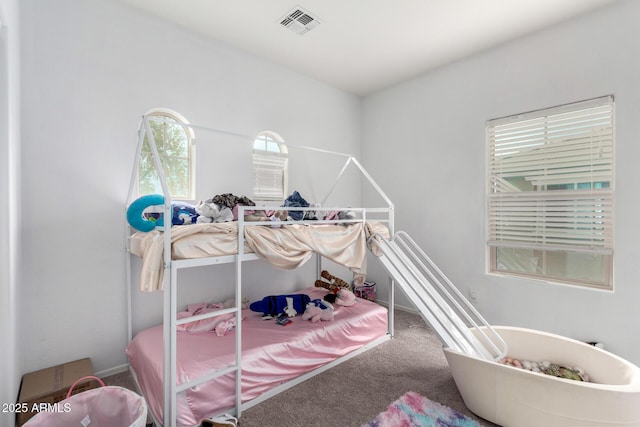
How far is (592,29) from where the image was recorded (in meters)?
2.49

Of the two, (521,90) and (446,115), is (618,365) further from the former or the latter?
(446,115)

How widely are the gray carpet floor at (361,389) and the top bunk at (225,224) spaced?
82cm

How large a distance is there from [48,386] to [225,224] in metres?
1.52

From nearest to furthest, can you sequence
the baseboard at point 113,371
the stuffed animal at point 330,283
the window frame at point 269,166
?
the baseboard at point 113,371 → the window frame at point 269,166 → the stuffed animal at point 330,283

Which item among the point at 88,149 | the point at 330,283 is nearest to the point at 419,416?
the point at 330,283

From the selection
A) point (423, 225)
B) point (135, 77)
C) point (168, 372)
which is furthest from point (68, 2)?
point (423, 225)

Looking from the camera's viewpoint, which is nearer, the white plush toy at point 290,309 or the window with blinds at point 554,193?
the window with blinds at point 554,193

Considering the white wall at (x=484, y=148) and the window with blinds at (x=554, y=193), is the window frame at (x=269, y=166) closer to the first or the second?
the white wall at (x=484, y=148)

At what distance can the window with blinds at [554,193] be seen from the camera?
2.49 m

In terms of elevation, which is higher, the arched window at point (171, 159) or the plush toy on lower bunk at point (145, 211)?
the arched window at point (171, 159)

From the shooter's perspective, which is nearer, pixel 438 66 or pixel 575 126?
pixel 575 126

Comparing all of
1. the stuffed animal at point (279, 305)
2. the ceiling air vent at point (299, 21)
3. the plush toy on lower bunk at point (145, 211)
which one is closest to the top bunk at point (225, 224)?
the plush toy on lower bunk at point (145, 211)

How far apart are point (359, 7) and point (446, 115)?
64.7 inches

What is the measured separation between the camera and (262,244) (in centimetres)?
194
